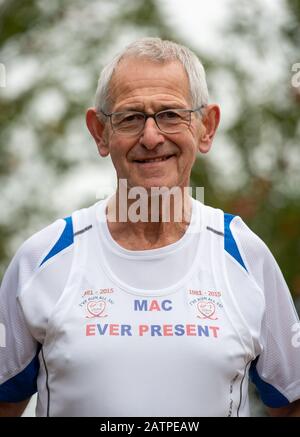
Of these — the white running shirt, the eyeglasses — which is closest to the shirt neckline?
the white running shirt

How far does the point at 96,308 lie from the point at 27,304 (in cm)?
25

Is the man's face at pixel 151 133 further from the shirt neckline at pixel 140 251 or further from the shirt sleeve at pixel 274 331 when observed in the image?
the shirt sleeve at pixel 274 331

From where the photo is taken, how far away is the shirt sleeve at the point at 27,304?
3666 mm

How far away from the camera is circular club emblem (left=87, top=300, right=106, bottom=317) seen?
358 cm

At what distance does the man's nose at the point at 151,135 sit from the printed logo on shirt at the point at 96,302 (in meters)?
0.52

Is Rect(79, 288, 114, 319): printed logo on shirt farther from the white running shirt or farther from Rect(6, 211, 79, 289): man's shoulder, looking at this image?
Rect(6, 211, 79, 289): man's shoulder

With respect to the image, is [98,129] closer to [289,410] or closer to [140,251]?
[140,251]

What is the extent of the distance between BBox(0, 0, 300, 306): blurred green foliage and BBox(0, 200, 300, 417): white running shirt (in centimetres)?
715

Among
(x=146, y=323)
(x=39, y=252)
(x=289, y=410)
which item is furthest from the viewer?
(x=289, y=410)

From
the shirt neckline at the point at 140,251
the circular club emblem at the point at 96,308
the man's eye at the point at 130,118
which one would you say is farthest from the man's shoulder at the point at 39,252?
the man's eye at the point at 130,118

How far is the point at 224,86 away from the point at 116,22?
2015mm

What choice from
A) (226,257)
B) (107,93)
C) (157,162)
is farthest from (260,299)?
(107,93)

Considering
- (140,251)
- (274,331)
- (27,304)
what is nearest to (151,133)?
(140,251)

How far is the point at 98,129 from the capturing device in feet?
12.8
